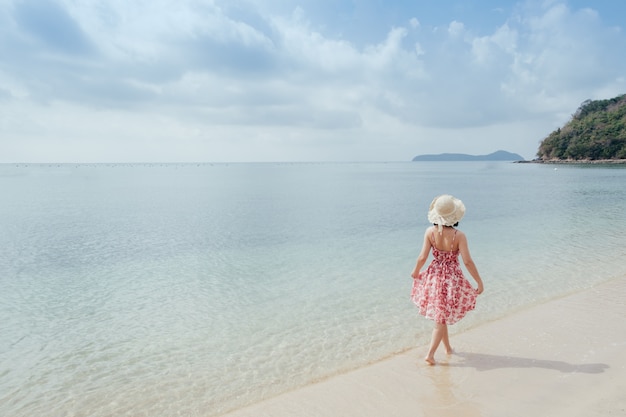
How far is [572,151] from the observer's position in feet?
475

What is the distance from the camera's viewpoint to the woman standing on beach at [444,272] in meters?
5.27

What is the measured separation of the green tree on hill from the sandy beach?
510ft

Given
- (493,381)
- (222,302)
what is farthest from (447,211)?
(222,302)

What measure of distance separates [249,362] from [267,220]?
1806 centimetres

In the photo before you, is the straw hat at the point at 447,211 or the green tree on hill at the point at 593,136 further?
the green tree on hill at the point at 593,136

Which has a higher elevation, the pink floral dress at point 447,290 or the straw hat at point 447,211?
the straw hat at point 447,211

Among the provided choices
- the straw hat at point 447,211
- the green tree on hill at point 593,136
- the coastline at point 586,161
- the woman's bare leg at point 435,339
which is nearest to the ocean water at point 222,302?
the woman's bare leg at point 435,339

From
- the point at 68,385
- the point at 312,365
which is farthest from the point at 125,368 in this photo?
the point at 312,365

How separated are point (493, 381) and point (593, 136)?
162 metres

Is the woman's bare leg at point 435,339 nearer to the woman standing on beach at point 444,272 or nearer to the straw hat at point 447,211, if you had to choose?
the woman standing on beach at point 444,272

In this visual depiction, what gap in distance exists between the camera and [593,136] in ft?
454

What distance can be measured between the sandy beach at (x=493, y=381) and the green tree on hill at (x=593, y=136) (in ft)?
510

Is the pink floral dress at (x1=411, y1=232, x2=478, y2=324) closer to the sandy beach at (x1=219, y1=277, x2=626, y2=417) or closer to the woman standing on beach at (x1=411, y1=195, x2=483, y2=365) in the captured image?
the woman standing on beach at (x1=411, y1=195, x2=483, y2=365)

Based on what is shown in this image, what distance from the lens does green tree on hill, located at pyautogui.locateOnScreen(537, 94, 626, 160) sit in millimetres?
134250
